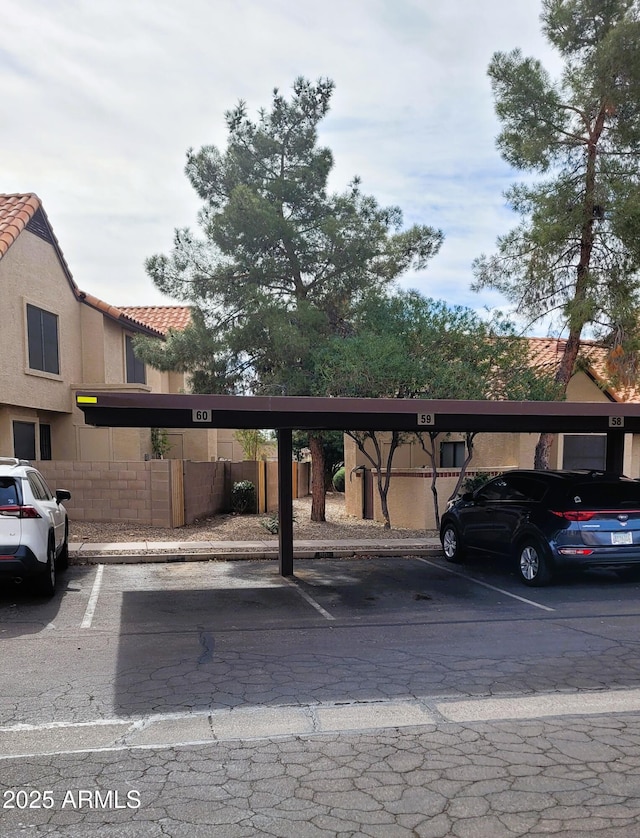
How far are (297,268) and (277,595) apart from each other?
822 centimetres

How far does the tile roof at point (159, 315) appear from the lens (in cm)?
2450

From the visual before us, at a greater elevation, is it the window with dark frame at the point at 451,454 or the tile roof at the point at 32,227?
the tile roof at the point at 32,227

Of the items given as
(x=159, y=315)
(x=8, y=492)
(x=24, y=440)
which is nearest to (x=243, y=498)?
(x=24, y=440)

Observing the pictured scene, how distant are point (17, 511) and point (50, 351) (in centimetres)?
1005

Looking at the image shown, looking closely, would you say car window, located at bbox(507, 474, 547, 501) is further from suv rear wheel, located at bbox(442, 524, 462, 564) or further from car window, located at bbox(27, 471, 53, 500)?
car window, located at bbox(27, 471, 53, 500)

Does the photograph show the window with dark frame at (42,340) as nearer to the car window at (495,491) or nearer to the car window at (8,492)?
the car window at (8,492)

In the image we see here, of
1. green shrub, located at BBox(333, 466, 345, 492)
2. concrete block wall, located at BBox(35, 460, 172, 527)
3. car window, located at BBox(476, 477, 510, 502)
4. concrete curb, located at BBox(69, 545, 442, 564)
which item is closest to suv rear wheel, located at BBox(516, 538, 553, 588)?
car window, located at BBox(476, 477, 510, 502)

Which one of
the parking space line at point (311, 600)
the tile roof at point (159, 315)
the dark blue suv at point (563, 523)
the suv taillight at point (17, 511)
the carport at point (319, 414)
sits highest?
the tile roof at point (159, 315)

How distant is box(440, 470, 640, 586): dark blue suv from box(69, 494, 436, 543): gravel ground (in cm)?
448

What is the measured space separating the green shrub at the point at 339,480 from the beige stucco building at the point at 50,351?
11.8 m

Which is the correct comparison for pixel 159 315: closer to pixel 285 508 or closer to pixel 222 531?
pixel 222 531

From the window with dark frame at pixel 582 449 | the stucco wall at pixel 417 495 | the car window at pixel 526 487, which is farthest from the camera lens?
the window with dark frame at pixel 582 449

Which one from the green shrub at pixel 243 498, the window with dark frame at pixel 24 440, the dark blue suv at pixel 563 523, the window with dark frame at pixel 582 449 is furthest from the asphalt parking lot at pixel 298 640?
the window with dark frame at pixel 582 449

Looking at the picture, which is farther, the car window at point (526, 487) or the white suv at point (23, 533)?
the car window at point (526, 487)
